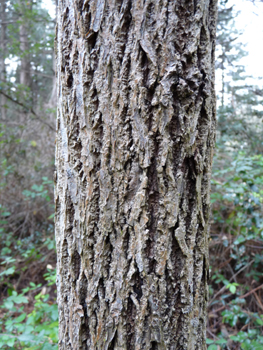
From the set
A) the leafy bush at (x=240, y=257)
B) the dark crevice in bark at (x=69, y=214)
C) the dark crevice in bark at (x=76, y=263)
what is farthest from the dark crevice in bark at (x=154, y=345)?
the leafy bush at (x=240, y=257)

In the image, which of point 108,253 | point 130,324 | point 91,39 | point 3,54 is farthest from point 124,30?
point 3,54

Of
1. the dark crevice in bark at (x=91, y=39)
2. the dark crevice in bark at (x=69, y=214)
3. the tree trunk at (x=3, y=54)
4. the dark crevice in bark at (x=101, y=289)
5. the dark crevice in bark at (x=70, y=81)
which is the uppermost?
the tree trunk at (x=3, y=54)

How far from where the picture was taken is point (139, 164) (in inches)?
31.7

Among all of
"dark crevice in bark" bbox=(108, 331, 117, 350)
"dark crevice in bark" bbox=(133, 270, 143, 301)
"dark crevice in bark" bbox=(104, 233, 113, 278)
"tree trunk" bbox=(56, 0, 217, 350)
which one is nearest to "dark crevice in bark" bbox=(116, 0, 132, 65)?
"tree trunk" bbox=(56, 0, 217, 350)

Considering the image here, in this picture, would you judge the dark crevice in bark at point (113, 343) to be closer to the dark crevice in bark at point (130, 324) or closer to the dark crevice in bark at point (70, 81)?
the dark crevice in bark at point (130, 324)

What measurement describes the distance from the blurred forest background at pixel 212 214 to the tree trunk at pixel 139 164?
1.25m

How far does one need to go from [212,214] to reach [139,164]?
2954mm

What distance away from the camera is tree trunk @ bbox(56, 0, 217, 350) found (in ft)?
2.59

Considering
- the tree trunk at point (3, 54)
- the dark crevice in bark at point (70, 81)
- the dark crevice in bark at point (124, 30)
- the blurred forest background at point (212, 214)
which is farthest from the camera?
the tree trunk at point (3, 54)

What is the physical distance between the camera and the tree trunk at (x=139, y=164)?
0.79 metres

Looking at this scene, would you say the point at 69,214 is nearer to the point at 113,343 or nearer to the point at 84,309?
the point at 84,309

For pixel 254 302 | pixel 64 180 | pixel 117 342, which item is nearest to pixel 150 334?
pixel 117 342

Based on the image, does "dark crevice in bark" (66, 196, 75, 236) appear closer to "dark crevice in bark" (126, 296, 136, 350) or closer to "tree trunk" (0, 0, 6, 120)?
"dark crevice in bark" (126, 296, 136, 350)

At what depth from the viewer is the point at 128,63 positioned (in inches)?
31.1
